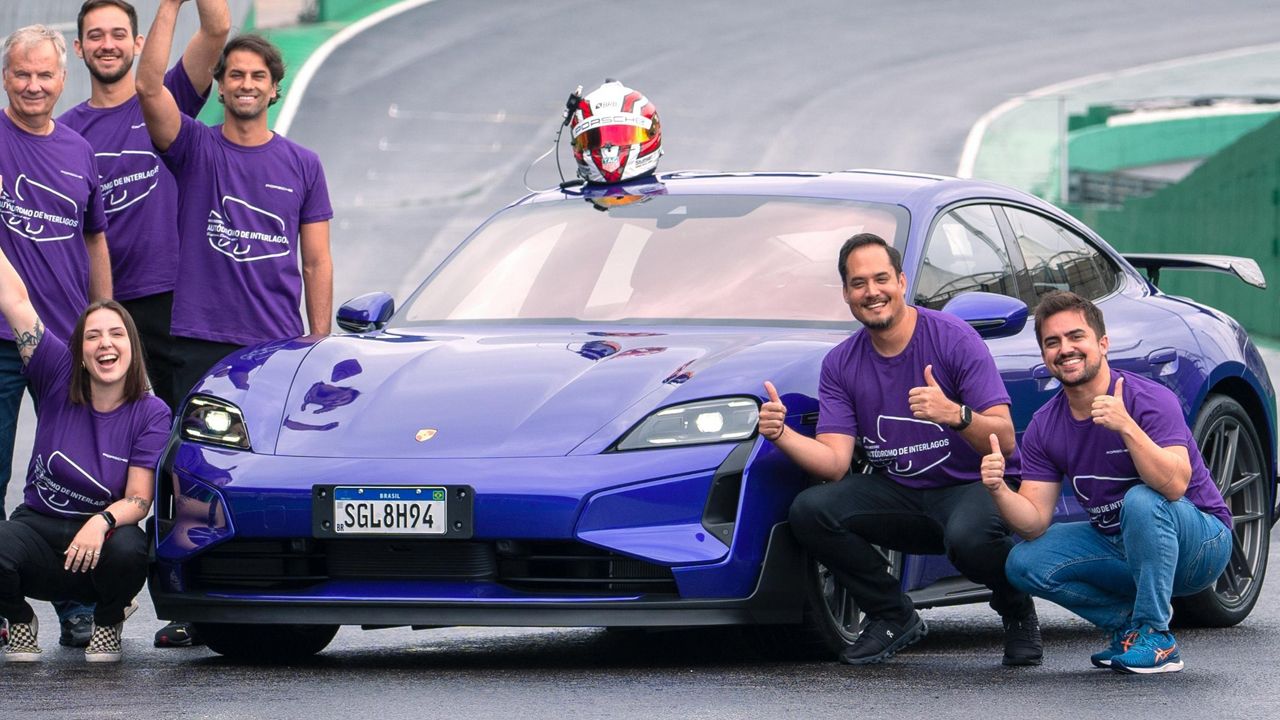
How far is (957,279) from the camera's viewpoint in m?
7.29

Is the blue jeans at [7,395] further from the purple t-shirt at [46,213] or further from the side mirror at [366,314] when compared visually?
the side mirror at [366,314]

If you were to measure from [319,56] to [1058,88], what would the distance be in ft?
43.7

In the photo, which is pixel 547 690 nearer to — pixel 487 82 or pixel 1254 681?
pixel 1254 681

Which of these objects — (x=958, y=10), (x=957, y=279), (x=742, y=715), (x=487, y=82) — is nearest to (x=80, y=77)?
(x=487, y=82)

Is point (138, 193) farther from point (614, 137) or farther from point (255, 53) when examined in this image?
point (614, 137)

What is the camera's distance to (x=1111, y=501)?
6.40m

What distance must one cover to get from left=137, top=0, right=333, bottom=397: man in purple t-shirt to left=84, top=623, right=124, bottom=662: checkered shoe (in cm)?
121

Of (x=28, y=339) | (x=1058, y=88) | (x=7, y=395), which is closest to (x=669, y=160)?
(x=1058, y=88)

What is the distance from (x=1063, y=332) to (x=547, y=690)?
171cm

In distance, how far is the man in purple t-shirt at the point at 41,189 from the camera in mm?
7449

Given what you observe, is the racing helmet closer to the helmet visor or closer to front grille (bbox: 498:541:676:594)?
the helmet visor

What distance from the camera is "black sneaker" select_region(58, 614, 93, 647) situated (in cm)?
723

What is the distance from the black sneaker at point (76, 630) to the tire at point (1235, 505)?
11.5 ft

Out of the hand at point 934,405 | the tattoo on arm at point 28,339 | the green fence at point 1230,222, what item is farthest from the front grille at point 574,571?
the green fence at point 1230,222
